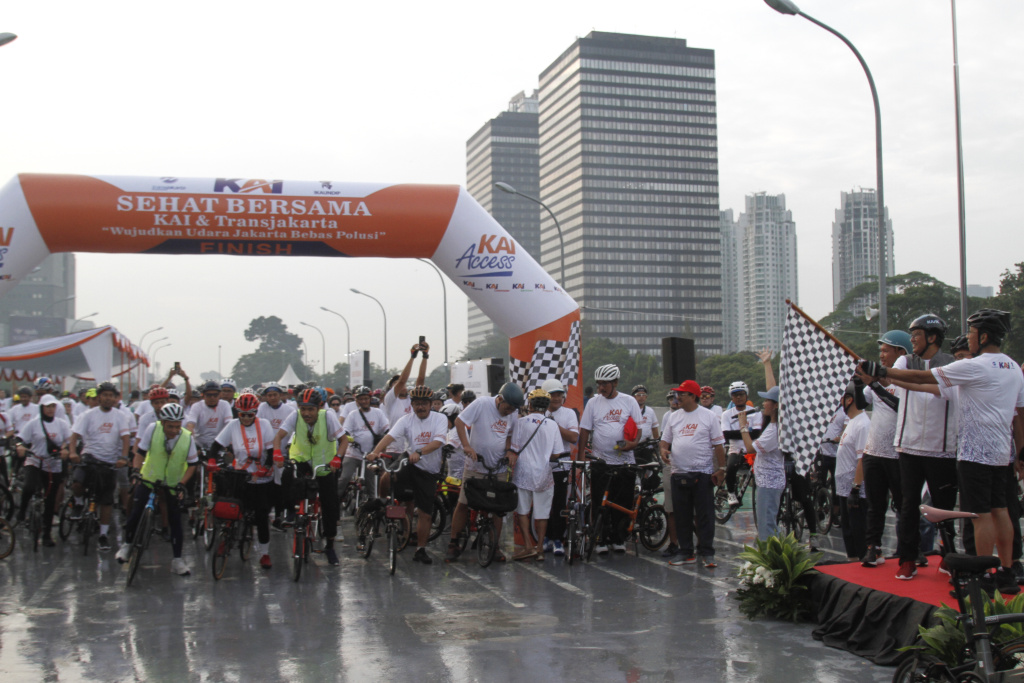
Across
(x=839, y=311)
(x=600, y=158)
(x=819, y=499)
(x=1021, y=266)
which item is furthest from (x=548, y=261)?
(x=819, y=499)

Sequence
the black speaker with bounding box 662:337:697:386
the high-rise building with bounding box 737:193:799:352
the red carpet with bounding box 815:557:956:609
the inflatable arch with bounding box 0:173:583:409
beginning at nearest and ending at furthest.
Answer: the red carpet with bounding box 815:557:956:609 → the inflatable arch with bounding box 0:173:583:409 → the black speaker with bounding box 662:337:697:386 → the high-rise building with bounding box 737:193:799:352

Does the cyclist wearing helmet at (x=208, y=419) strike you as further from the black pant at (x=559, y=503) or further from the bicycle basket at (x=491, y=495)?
the black pant at (x=559, y=503)

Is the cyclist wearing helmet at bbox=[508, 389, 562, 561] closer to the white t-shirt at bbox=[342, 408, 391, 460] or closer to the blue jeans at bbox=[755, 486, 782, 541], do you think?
the blue jeans at bbox=[755, 486, 782, 541]

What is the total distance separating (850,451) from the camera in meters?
9.02

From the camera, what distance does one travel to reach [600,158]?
5856 inches

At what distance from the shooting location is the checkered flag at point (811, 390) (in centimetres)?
877

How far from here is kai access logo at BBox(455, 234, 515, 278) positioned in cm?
1338

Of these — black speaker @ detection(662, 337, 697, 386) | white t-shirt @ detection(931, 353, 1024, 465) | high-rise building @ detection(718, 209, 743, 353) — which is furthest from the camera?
high-rise building @ detection(718, 209, 743, 353)

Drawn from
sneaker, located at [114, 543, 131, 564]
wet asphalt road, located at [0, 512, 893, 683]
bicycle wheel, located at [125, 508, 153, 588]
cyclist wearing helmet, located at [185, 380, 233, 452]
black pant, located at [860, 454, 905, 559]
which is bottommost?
wet asphalt road, located at [0, 512, 893, 683]

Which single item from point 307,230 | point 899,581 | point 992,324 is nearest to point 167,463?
point 307,230

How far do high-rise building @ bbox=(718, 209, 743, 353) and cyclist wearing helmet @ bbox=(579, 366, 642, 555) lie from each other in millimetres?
160932

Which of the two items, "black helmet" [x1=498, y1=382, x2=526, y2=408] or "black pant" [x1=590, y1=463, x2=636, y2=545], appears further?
"black pant" [x1=590, y1=463, x2=636, y2=545]

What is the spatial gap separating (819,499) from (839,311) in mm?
62989

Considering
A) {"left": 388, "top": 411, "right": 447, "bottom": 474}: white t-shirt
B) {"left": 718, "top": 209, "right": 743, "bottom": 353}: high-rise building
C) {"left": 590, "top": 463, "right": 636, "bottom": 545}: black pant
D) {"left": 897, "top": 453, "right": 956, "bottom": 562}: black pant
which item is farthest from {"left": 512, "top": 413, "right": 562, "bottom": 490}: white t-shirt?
{"left": 718, "top": 209, "right": 743, "bottom": 353}: high-rise building
